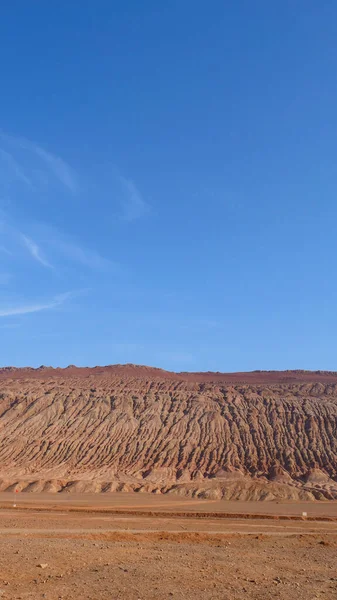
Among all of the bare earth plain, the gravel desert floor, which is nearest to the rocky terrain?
the bare earth plain

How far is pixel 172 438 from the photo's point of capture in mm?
90812

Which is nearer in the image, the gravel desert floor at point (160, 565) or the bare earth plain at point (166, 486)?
the gravel desert floor at point (160, 565)

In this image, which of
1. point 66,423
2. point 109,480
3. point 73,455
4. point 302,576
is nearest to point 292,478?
point 109,480

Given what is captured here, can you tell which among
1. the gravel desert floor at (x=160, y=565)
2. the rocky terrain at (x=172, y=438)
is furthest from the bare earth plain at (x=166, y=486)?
the rocky terrain at (x=172, y=438)

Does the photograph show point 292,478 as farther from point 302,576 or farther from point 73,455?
point 302,576

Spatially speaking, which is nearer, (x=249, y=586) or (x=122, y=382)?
(x=249, y=586)

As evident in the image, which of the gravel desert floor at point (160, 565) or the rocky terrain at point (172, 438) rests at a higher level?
the rocky terrain at point (172, 438)

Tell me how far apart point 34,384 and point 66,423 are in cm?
2206

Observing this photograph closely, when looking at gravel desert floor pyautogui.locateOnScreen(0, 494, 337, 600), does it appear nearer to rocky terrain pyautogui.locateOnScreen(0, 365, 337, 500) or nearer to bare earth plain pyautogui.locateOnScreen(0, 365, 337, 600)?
bare earth plain pyautogui.locateOnScreen(0, 365, 337, 600)

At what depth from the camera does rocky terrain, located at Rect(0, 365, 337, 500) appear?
236 ft

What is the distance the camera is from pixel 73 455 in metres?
86.1

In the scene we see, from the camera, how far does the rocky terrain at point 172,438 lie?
72.0m

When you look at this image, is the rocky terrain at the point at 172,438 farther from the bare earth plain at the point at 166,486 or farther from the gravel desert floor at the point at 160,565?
the gravel desert floor at the point at 160,565

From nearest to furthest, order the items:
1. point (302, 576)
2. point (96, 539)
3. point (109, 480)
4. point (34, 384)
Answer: point (302, 576)
point (96, 539)
point (109, 480)
point (34, 384)
